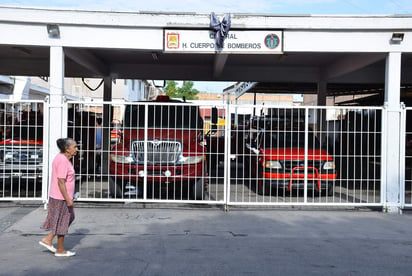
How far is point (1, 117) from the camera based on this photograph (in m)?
12.1

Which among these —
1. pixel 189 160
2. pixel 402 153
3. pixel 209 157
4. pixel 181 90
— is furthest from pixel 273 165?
pixel 181 90

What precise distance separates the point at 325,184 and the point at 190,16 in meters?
4.63

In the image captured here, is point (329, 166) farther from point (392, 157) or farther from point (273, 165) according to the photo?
point (392, 157)

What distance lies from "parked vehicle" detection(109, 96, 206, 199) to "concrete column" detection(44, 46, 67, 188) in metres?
1.18

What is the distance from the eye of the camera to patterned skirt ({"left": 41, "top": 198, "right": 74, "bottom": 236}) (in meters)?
6.61

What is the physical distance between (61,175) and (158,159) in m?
4.08

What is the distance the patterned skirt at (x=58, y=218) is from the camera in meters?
6.61

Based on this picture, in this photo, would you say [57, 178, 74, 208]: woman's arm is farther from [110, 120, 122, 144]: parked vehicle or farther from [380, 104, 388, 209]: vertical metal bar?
[380, 104, 388, 209]: vertical metal bar

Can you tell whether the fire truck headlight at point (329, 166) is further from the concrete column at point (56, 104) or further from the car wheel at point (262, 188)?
the concrete column at point (56, 104)

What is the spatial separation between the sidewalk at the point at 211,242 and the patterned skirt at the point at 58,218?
414 mm

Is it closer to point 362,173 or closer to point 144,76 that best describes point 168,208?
point 362,173

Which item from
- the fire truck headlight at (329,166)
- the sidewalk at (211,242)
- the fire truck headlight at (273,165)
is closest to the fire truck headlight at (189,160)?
the sidewalk at (211,242)

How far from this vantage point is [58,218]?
6.63 m

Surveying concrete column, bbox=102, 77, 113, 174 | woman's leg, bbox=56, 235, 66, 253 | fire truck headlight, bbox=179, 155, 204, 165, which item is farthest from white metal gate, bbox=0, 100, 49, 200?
woman's leg, bbox=56, 235, 66, 253
